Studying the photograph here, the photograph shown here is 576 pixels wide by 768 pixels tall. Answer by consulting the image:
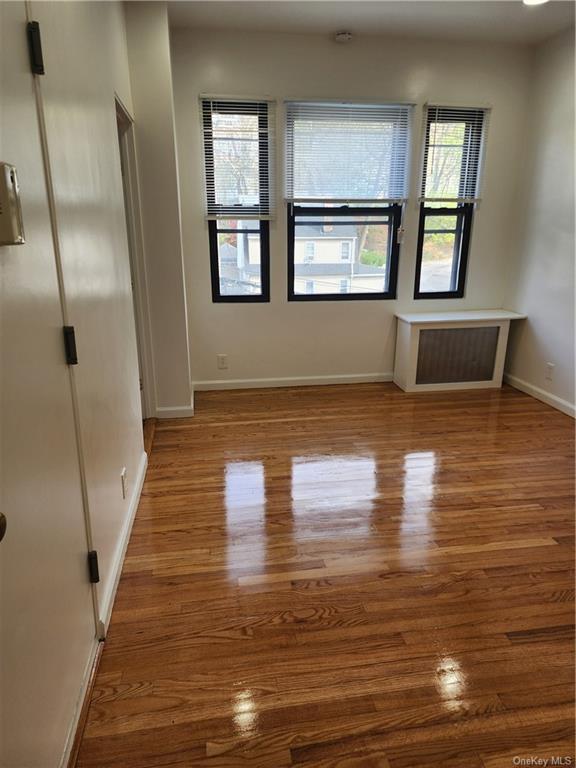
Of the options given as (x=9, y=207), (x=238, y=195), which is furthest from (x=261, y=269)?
(x=9, y=207)

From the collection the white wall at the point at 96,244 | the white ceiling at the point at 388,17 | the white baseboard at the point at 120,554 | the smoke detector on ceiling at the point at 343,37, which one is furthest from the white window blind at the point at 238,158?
the white baseboard at the point at 120,554

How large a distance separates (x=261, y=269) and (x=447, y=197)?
1.78m

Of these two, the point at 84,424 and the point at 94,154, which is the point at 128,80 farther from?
the point at 84,424

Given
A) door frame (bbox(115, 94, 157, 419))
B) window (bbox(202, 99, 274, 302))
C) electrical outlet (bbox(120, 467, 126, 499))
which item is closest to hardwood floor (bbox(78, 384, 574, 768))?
electrical outlet (bbox(120, 467, 126, 499))

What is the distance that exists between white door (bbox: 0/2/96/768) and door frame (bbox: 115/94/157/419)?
192 centimetres

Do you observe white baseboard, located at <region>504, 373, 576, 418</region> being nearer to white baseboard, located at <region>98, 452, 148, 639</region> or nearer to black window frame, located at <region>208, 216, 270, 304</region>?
black window frame, located at <region>208, 216, 270, 304</region>

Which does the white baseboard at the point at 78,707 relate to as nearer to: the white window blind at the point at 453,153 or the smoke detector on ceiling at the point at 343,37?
the white window blind at the point at 453,153

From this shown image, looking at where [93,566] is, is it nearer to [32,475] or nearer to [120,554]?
[120,554]

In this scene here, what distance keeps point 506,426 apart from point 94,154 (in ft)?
10.7

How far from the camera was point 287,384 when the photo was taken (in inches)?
181

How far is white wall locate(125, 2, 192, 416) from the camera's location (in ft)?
10.2

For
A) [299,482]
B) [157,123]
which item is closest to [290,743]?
[299,482]

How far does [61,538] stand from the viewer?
1337 mm

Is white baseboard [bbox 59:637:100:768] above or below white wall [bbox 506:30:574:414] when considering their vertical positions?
below
